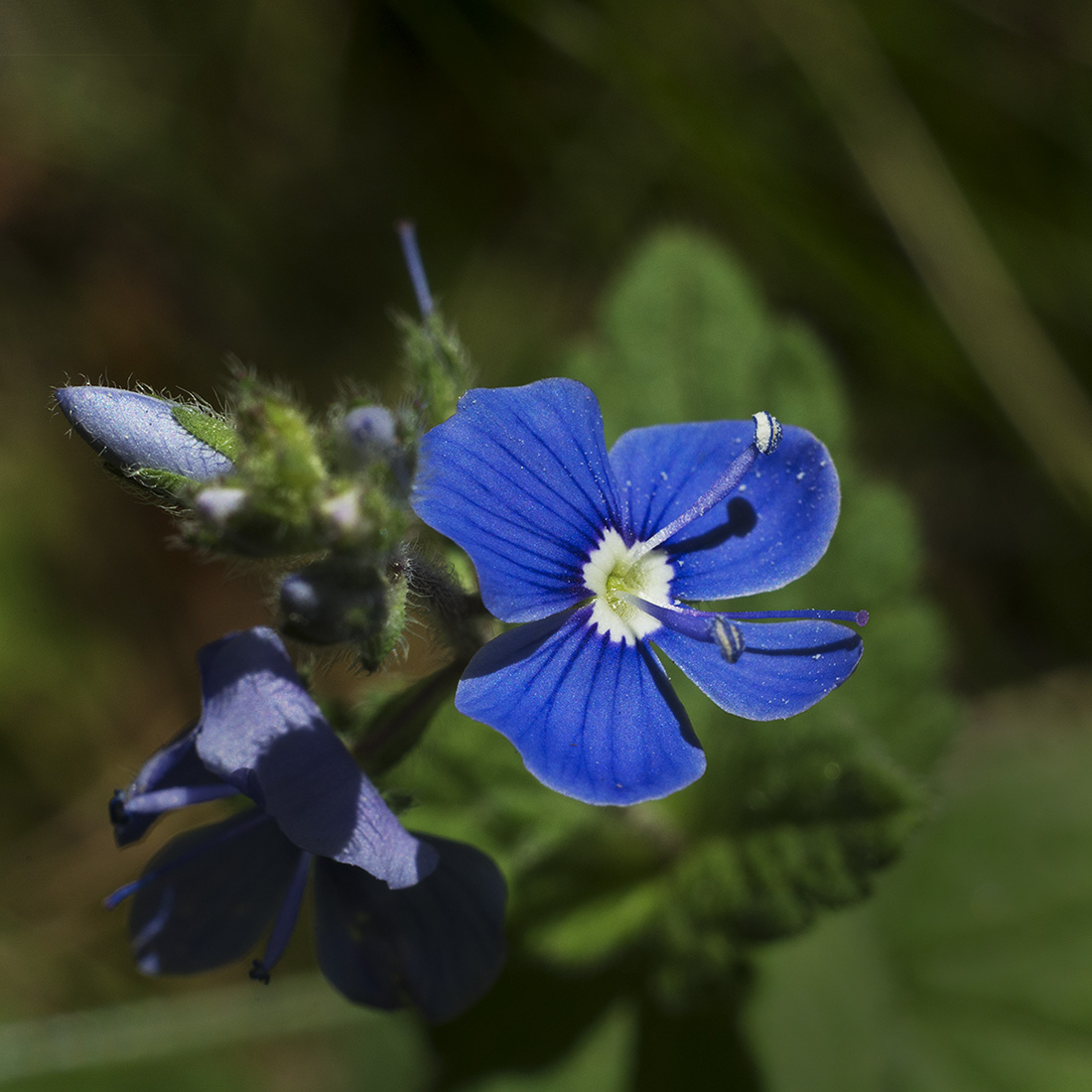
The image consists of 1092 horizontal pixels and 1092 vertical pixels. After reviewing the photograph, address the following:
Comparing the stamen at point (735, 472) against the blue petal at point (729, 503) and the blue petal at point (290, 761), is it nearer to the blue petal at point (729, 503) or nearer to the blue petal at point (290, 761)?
the blue petal at point (729, 503)

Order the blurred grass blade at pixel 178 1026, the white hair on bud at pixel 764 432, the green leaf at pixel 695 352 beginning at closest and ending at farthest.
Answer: the white hair on bud at pixel 764 432, the green leaf at pixel 695 352, the blurred grass blade at pixel 178 1026

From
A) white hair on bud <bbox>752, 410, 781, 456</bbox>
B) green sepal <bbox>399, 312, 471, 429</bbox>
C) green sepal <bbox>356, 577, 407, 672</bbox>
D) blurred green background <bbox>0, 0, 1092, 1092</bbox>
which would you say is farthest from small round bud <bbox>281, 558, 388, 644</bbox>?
blurred green background <bbox>0, 0, 1092, 1092</bbox>

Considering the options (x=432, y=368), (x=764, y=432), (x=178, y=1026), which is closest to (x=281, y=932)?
(x=432, y=368)

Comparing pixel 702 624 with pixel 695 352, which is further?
pixel 695 352

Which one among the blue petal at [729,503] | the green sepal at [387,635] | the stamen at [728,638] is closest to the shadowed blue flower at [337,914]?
the green sepal at [387,635]

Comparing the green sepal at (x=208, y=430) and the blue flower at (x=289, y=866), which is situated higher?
the green sepal at (x=208, y=430)

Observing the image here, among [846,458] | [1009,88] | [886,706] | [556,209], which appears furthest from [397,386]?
[1009,88]

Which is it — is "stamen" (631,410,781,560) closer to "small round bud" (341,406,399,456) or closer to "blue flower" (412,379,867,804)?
"blue flower" (412,379,867,804)

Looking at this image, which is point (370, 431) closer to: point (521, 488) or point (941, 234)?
point (521, 488)
